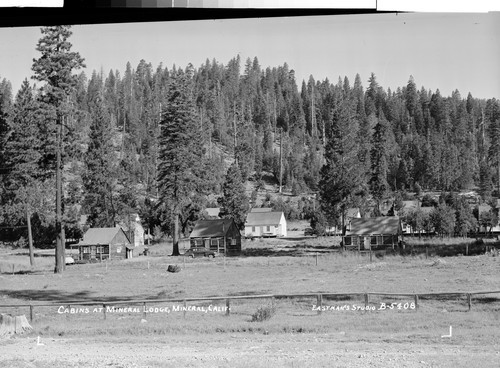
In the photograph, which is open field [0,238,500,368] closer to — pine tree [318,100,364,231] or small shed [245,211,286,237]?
small shed [245,211,286,237]

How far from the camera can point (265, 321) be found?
906 centimetres

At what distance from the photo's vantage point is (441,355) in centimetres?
794

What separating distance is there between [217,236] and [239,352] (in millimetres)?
2293

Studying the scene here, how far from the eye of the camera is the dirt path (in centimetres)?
788

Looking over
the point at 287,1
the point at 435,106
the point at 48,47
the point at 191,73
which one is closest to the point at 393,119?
the point at 435,106

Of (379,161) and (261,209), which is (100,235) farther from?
(379,161)

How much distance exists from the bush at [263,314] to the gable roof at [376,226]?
2082mm

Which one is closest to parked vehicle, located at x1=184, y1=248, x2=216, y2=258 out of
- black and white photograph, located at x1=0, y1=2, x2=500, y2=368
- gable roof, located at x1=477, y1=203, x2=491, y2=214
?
black and white photograph, located at x1=0, y1=2, x2=500, y2=368

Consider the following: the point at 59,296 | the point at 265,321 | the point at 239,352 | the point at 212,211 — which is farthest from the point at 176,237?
the point at 239,352

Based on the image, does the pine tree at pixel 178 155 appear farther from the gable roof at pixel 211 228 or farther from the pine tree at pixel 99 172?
the pine tree at pixel 99 172

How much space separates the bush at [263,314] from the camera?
357 inches

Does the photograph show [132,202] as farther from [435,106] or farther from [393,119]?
[435,106]

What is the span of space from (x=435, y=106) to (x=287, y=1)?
122 inches

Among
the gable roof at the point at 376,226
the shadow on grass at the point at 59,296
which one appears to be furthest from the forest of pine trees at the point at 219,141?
the shadow on grass at the point at 59,296
